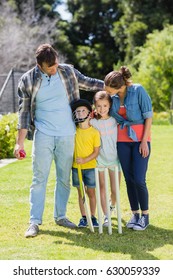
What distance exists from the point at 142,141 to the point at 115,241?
985mm

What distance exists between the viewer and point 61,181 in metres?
5.52

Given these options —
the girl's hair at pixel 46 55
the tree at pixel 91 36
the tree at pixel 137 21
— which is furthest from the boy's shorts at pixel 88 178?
the tree at pixel 91 36

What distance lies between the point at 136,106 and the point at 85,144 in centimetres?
62

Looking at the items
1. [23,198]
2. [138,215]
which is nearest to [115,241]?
[138,215]

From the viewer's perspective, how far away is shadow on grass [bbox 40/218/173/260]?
15.3 ft

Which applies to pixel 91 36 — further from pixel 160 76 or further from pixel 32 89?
pixel 32 89

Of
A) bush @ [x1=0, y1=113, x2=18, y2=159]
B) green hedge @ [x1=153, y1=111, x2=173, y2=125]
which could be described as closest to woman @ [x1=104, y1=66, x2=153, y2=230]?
bush @ [x1=0, y1=113, x2=18, y2=159]

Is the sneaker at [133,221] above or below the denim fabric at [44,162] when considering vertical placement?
below

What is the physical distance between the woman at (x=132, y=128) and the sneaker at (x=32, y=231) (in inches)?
36.4

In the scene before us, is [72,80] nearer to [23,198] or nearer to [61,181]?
[61,181]

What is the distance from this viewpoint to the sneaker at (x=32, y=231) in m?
5.18

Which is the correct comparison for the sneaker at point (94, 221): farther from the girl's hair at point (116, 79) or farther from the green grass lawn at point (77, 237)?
the girl's hair at point (116, 79)

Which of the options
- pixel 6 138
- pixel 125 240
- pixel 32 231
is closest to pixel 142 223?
pixel 125 240

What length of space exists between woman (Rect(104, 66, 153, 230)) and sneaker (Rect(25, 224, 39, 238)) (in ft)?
3.04
